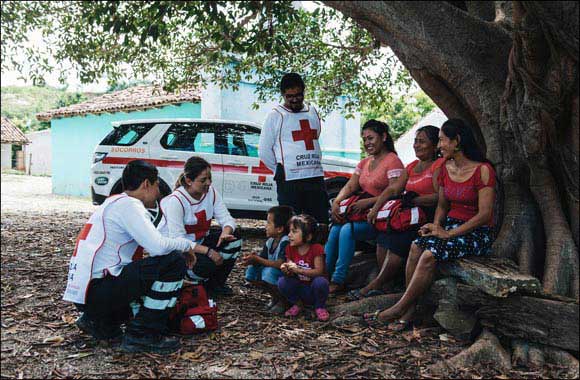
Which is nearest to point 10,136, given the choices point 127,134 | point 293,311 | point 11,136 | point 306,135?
point 11,136

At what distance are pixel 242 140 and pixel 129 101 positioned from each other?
37.6ft

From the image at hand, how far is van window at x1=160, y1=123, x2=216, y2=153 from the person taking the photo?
32.4 ft

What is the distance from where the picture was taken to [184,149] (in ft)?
32.5

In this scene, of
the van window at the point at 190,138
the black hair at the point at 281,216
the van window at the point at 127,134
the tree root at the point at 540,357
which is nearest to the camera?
the tree root at the point at 540,357

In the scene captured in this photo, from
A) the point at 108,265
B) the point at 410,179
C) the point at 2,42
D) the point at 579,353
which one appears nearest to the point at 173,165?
the point at 2,42

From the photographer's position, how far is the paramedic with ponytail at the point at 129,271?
4027 millimetres

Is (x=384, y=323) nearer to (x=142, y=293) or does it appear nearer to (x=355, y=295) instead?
(x=355, y=295)

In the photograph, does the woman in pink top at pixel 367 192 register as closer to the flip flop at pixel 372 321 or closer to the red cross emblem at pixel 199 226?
the flip flop at pixel 372 321

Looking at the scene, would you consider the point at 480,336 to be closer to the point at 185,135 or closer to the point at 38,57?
the point at 185,135

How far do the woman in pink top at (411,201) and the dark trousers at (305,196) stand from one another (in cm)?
62

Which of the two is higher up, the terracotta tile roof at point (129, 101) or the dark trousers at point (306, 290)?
the terracotta tile roof at point (129, 101)

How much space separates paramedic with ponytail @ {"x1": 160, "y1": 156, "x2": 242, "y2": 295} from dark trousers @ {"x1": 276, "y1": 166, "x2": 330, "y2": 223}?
0.71 metres

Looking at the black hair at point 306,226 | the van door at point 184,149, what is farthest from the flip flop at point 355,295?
the van door at point 184,149

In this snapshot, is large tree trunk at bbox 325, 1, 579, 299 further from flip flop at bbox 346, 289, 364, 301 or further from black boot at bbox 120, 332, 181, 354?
black boot at bbox 120, 332, 181, 354
